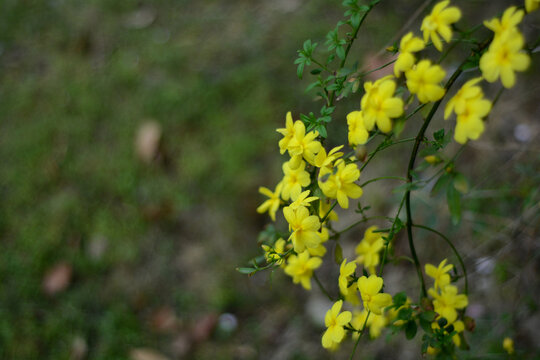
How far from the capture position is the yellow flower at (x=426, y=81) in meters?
0.62

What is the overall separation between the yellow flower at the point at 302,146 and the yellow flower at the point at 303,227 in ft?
0.27

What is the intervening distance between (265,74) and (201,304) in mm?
913

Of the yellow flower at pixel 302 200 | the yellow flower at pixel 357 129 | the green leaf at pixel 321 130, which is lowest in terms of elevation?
the yellow flower at pixel 302 200

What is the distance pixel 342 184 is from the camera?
714 mm

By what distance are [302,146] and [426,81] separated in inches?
8.0

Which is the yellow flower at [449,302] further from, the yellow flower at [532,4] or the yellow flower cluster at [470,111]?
the yellow flower at [532,4]

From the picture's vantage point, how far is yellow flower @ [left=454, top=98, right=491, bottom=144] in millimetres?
605

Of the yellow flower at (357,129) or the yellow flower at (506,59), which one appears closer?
the yellow flower at (506,59)

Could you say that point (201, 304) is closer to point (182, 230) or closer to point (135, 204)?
point (182, 230)

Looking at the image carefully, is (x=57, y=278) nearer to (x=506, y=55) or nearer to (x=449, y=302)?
(x=449, y=302)

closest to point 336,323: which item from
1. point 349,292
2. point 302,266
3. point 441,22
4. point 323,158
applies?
point 349,292

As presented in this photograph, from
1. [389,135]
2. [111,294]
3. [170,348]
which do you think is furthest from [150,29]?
[389,135]

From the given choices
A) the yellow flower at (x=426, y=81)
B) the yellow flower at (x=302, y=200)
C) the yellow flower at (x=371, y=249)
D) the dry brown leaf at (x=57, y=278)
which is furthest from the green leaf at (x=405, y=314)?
the dry brown leaf at (x=57, y=278)

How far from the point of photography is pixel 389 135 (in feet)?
2.36
